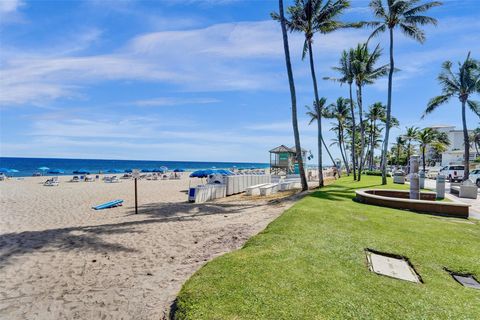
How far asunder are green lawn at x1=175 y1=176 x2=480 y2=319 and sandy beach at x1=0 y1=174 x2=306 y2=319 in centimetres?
90

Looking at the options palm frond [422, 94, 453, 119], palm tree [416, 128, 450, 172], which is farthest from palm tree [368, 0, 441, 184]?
palm tree [416, 128, 450, 172]

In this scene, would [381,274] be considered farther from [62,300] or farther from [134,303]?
[62,300]

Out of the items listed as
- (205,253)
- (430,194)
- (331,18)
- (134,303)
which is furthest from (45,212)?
(331,18)

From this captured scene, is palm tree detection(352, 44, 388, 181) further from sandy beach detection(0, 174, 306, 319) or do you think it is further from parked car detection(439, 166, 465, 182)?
sandy beach detection(0, 174, 306, 319)

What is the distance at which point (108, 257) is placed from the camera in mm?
7332

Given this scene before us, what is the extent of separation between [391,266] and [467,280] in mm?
1168

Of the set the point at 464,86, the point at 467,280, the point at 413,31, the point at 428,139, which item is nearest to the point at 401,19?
the point at 413,31

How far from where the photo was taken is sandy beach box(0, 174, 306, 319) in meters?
4.86

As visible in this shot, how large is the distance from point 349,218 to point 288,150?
111 ft

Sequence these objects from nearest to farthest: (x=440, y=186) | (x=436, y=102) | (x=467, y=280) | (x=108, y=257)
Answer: (x=467, y=280)
(x=108, y=257)
(x=440, y=186)
(x=436, y=102)

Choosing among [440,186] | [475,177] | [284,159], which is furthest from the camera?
[284,159]

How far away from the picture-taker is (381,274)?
5.14 meters

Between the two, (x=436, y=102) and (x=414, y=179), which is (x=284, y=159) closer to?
(x=436, y=102)

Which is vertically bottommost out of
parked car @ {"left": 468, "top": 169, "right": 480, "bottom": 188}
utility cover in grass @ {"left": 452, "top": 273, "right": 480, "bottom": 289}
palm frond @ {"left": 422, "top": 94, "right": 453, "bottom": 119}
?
utility cover in grass @ {"left": 452, "top": 273, "right": 480, "bottom": 289}
